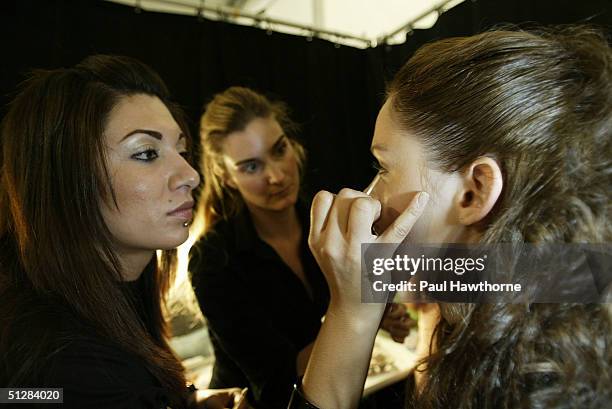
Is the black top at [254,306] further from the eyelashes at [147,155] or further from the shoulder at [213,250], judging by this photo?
the eyelashes at [147,155]

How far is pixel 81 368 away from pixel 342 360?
328 millimetres

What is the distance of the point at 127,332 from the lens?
25.7 inches

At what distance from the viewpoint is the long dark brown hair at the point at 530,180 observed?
1.49 ft

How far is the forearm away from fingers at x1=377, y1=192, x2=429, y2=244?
10cm

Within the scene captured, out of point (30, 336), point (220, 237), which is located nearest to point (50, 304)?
point (30, 336)

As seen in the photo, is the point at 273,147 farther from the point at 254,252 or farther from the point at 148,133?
the point at 148,133

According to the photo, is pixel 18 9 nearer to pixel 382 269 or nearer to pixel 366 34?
pixel 366 34

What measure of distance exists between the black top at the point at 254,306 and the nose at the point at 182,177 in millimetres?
283

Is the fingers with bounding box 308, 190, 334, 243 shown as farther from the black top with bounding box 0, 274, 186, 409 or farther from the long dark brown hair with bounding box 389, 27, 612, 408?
the black top with bounding box 0, 274, 186, 409

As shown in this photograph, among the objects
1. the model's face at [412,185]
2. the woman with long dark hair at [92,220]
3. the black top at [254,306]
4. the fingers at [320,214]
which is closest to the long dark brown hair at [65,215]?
the woman with long dark hair at [92,220]

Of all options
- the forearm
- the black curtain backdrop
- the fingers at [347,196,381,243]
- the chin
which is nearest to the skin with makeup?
the black curtain backdrop

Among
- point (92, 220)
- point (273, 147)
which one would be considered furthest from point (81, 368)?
point (273, 147)

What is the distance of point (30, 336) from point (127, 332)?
0.14 meters

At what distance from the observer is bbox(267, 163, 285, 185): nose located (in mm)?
1018
